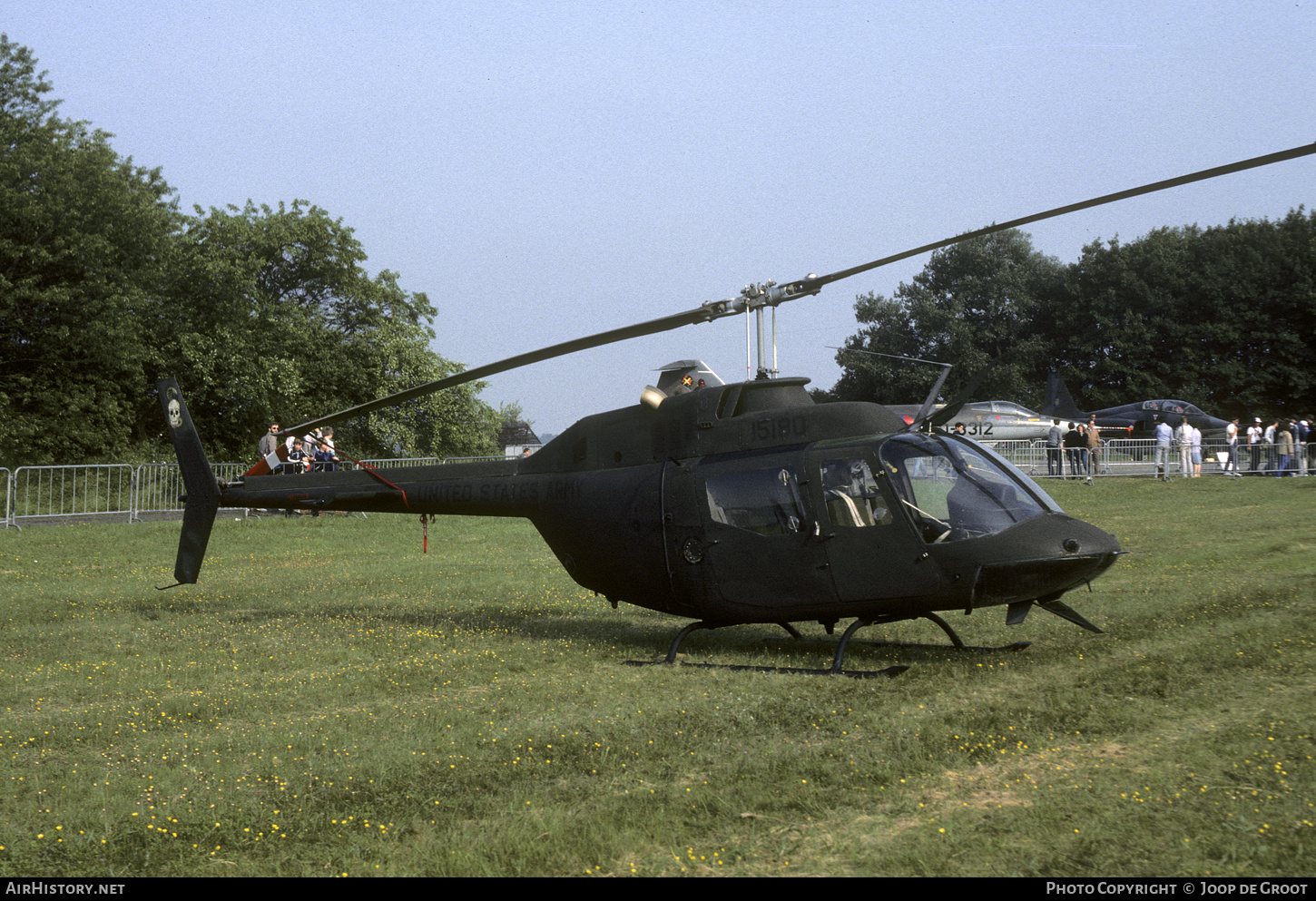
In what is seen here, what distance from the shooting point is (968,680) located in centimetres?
888

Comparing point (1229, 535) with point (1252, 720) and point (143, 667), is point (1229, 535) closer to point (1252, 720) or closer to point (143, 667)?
point (1252, 720)

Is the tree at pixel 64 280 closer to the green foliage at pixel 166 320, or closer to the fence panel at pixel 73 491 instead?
the green foliage at pixel 166 320

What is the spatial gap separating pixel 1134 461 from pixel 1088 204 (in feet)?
115

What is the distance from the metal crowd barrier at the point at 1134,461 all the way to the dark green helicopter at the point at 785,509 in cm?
2819

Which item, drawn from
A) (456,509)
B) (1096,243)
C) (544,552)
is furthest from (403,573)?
(1096,243)

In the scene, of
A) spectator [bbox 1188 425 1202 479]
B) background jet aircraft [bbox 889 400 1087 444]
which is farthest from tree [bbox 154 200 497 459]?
spectator [bbox 1188 425 1202 479]

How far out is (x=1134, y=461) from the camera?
38.9 metres

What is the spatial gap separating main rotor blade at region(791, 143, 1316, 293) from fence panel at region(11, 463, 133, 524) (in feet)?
75.0

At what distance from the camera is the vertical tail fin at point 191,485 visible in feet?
42.8

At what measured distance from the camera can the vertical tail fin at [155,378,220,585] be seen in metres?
13.0

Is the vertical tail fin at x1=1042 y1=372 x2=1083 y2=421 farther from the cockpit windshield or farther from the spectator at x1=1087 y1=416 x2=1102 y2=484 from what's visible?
the cockpit windshield

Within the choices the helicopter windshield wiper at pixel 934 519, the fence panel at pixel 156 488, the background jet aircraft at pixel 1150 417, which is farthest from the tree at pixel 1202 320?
the helicopter windshield wiper at pixel 934 519
